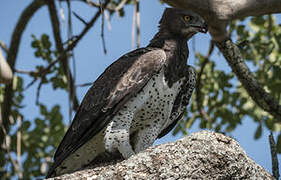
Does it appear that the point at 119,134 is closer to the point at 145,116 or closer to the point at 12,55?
the point at 145,116

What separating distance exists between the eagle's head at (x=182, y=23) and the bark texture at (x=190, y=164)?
79.9 inches

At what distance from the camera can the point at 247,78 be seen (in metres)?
5.53

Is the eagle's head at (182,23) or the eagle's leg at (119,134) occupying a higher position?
the eagle's head at (182,23)

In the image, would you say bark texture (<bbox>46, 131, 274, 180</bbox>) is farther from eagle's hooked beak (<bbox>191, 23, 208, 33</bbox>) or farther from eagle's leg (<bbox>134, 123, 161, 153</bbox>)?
eagle's hooked beak (<bbox>191, 23, 208, 33</bbox>)

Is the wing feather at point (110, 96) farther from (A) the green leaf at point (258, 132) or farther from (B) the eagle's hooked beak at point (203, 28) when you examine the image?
(A) the green leaf at point (258, 132)

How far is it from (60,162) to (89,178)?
4.48 feet

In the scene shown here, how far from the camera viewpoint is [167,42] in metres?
5.59

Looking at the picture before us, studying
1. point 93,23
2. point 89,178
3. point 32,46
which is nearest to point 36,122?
point 32,46

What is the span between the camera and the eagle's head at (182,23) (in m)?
5.52

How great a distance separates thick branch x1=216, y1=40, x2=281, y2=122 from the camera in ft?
17.6

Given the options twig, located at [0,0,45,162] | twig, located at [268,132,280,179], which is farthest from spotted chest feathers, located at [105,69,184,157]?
twig, located at [0,0,45,162]

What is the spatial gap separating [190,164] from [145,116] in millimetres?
1645

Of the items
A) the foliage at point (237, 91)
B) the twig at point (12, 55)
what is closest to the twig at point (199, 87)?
the foliage at point (237, 91)

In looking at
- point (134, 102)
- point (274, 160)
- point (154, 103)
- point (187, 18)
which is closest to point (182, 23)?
point (187, 18)
